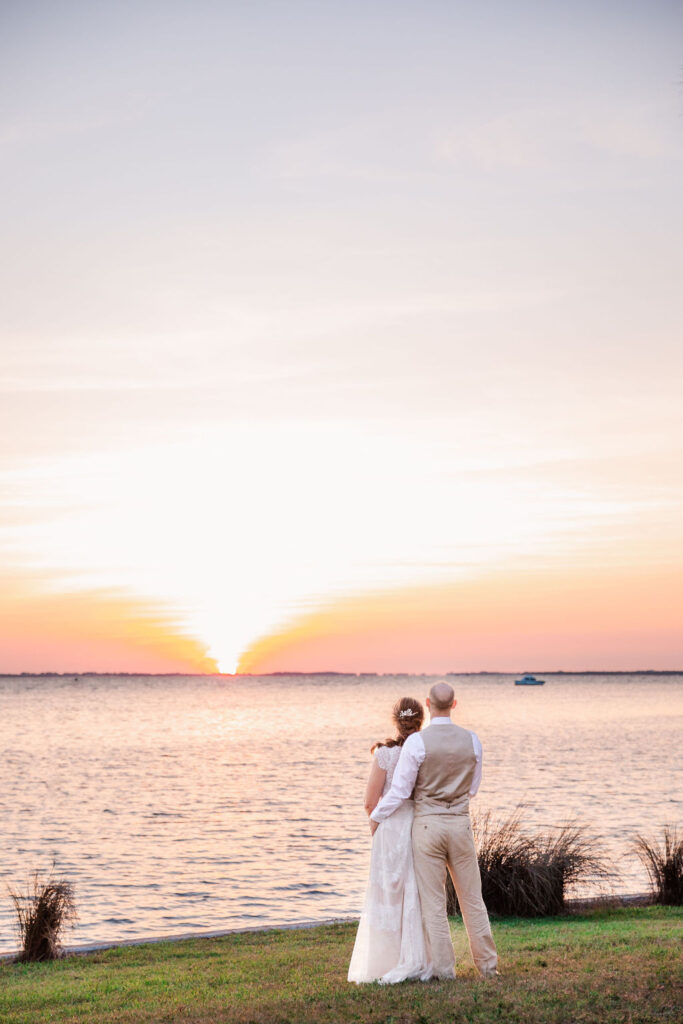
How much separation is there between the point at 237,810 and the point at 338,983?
82.8 feet

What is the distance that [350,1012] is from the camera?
24.9 ft

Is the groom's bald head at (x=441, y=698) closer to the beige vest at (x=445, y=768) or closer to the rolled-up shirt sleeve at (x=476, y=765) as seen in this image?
the beige vest at (x=445, y=768)

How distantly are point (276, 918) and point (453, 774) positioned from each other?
10.7m

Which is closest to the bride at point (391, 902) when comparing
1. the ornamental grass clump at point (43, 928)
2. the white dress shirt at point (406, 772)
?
the white dress shirt at point (406, 772)

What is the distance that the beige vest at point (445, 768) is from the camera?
843 centimetres

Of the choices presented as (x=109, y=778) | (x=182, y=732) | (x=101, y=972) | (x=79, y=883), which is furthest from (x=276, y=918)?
(x=182, y=732)

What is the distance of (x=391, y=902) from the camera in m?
8.49

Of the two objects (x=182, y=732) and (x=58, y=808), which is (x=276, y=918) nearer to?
(x=58, y=808)

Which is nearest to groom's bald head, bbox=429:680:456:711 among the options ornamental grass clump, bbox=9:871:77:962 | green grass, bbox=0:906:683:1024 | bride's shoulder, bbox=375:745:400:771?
bride's shoulder, bbox=375:745:400:771

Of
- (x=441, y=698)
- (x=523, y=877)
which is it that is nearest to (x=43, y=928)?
(x=523, y=877)

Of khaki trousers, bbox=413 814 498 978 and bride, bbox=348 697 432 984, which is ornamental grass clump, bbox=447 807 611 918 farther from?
bride, bbox=348 697 432 984

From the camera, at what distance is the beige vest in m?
8.43

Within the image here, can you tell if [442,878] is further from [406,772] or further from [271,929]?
[271,929]

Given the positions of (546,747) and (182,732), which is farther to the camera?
(182,732)
